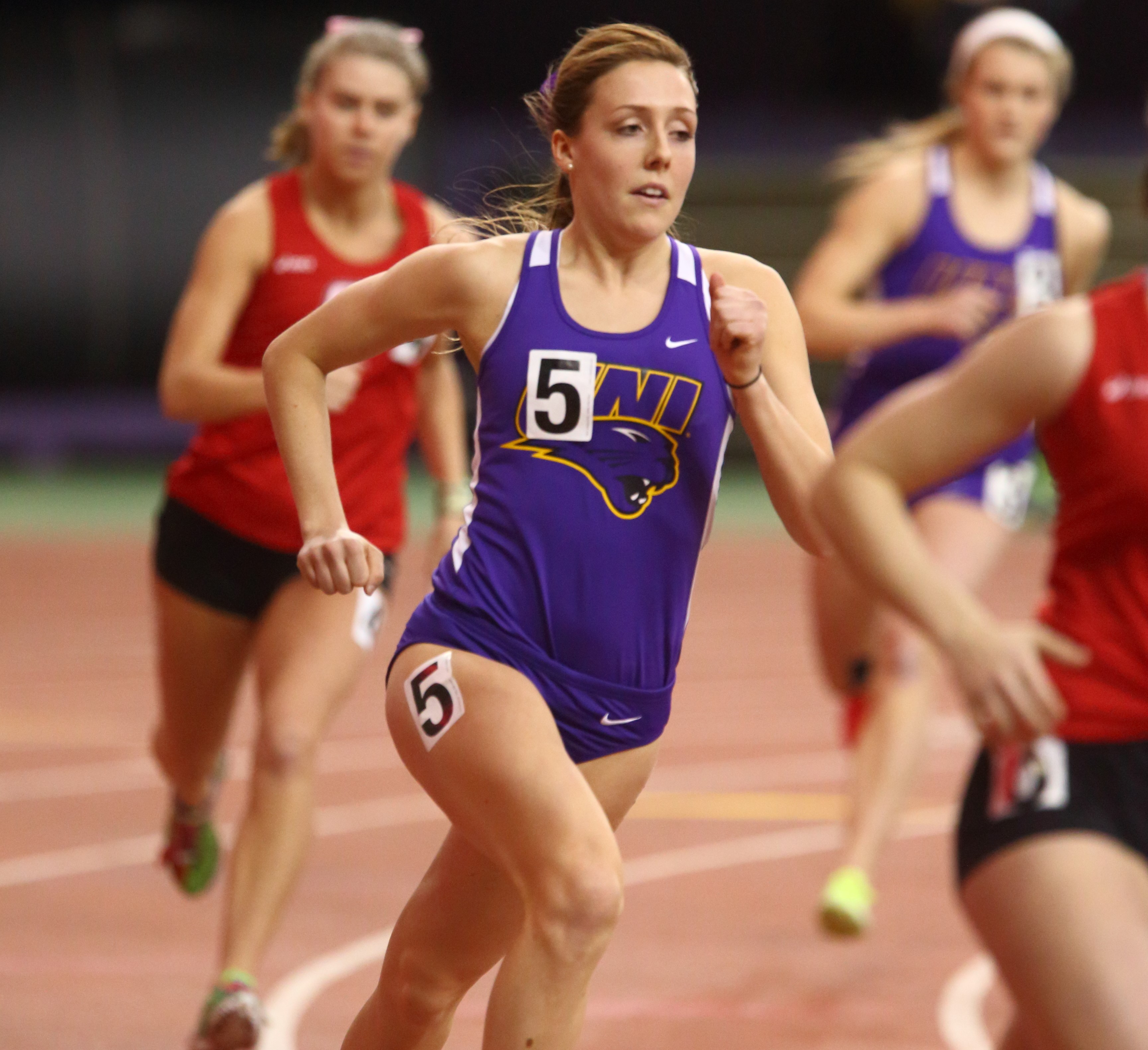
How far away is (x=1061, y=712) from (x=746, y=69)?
840 inches

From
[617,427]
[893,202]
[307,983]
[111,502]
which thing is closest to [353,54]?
[893,202]

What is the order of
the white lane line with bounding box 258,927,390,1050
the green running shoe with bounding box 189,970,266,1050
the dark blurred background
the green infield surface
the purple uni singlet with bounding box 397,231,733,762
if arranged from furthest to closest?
the dark blurred background < the green infield surface < the white lane line with bounding box 258,927,390,1050 < the green running shoe with bounding box 189,970,266,1050 < the purple uni singlet with bounding box 397,231,733,762

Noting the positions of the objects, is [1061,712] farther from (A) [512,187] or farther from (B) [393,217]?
(B) [393,217]

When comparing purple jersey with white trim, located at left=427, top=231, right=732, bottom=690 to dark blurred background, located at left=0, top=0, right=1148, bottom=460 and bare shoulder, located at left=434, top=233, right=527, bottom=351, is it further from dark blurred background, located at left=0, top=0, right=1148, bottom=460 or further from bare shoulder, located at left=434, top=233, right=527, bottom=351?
dark blurred background, located at left=0, top=0, right=1148, bottom=460

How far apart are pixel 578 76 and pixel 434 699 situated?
114cm

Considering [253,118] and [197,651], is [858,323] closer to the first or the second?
[197,651]

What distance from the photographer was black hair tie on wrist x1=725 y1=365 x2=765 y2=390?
3471mm

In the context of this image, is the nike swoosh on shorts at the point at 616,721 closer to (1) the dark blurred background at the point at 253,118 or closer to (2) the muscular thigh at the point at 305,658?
(2) the muscular thigh at the point at 305,658

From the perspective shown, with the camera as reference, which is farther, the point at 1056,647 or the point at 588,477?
the point at 588,477

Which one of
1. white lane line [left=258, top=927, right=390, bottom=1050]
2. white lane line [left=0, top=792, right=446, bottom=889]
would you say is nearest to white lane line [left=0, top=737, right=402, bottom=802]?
white lane line [left=0, top=792, right=446, bottom=889]

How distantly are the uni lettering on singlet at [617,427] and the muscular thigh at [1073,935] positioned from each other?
3.30 ft

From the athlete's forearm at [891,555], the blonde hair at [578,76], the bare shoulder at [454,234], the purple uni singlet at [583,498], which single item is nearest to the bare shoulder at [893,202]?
the bare shoulder at [454,234]

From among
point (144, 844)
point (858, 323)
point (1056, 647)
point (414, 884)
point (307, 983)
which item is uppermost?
point (1056, 647)

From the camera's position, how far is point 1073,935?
267cm
